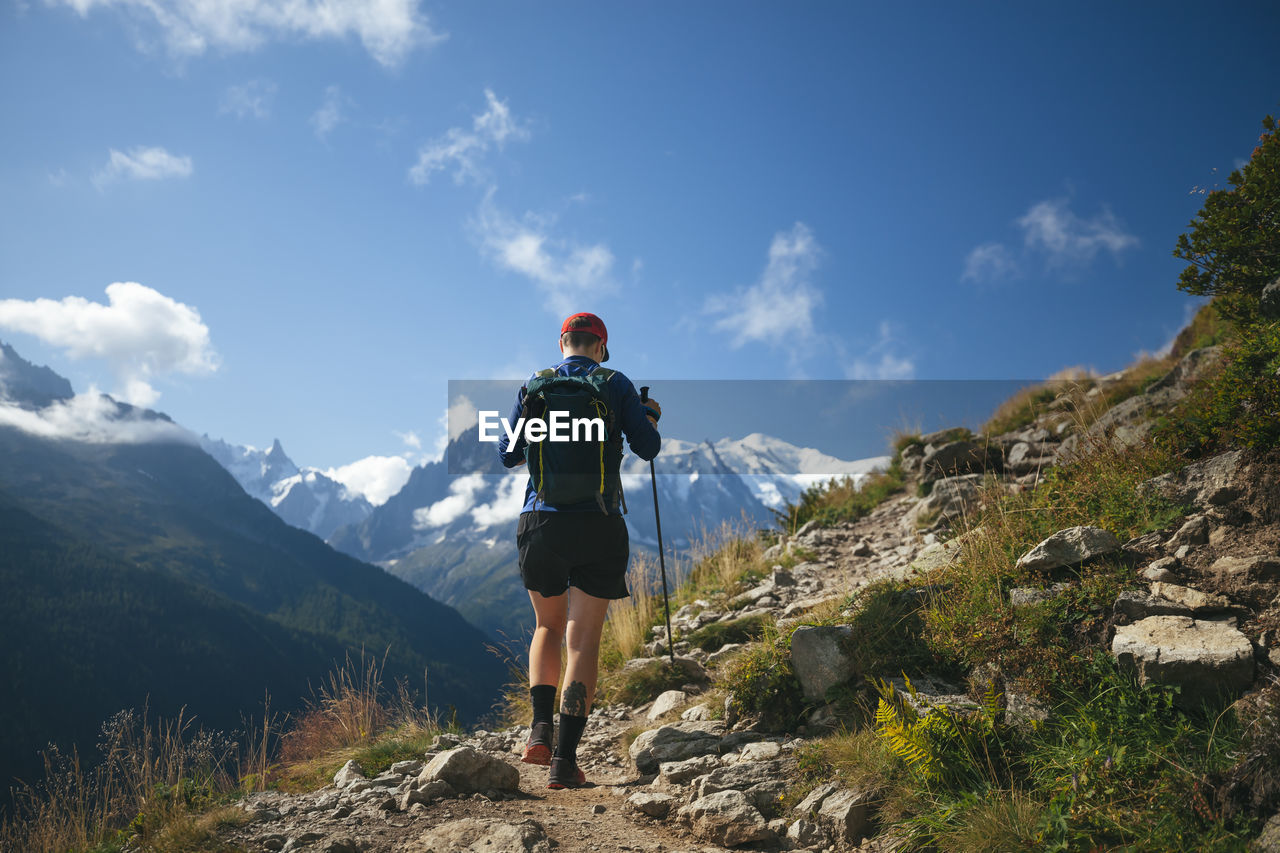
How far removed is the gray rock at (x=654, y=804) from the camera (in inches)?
165

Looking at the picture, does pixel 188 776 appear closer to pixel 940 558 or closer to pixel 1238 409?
pixel 940 558

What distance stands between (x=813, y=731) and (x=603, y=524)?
2216 mm

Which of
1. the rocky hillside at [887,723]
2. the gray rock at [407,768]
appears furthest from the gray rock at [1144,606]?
the gray rock at [407,768]

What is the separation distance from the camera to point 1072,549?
4758 millimetres

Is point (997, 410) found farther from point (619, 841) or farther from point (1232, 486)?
point (619, 841)

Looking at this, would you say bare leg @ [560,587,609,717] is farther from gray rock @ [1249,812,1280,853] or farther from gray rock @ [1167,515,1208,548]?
gray rock @ [1167,515,1208,548]

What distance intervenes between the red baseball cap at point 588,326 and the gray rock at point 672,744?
3.01m

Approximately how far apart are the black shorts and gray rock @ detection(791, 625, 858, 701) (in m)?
1.67

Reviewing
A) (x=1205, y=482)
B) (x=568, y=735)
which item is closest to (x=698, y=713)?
(x=568, y=735)

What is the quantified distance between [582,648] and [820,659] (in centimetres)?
188

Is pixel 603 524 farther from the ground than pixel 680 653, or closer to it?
farther from the ground

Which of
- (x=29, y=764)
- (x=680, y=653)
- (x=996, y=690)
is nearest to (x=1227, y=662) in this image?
(x=996, y=690)

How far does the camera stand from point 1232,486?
493cm

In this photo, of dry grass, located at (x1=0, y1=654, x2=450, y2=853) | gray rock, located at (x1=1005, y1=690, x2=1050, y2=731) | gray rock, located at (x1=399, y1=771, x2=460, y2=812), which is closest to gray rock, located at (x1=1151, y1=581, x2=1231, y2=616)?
gray rock, located at (x1=1005, y1=690, x2=1050, y2=731)
